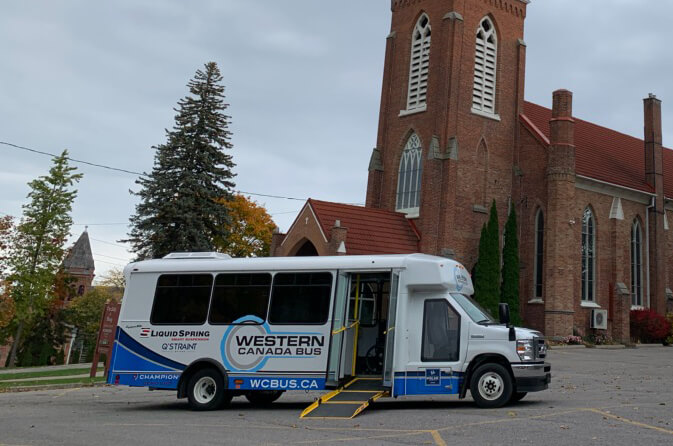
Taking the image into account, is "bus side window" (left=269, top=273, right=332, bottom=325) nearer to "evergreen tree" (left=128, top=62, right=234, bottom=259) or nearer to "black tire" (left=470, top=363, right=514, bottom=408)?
"black tire" (left=470, top=363, right=514, bottom=408)

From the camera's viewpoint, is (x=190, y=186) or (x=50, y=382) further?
(x=190, y=186)

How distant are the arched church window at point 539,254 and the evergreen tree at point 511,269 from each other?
3.74ft

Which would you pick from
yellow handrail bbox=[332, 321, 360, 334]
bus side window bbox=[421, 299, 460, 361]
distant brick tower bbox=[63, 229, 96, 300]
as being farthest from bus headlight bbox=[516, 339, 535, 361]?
distant brick tower bbox=[63, 229, 96, 300]

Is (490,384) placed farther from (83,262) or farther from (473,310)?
(83,262)

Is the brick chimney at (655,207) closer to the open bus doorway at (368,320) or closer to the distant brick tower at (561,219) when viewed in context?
the distant brick tower at (561,219)

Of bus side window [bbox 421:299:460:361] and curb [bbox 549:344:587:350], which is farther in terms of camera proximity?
curb [bbox 549:344:587:350]

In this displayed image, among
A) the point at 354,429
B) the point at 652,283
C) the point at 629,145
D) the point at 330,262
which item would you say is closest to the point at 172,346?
the point at 330,262

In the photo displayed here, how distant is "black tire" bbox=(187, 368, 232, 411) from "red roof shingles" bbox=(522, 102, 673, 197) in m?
25.0

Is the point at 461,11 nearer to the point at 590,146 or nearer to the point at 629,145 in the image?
the point at 590,146

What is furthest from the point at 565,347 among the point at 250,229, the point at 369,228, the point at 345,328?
the point at 250,229

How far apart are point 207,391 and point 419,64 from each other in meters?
25.1

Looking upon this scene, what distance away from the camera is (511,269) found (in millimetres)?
30891

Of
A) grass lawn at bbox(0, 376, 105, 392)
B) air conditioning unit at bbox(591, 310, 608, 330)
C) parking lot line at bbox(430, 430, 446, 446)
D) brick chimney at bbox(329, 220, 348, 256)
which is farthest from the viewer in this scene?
air conditioning unit at bbox(591, 310, 608, 330)

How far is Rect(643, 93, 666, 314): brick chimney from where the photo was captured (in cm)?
3484
